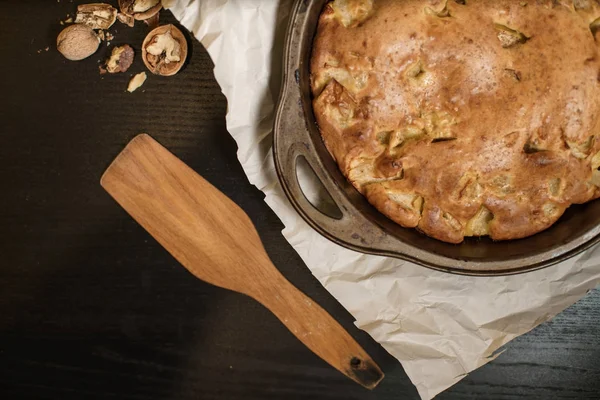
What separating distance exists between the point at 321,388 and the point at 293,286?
0.41m

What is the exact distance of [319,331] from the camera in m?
1.83

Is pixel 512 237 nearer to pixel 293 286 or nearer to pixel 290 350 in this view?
pixel 293 286

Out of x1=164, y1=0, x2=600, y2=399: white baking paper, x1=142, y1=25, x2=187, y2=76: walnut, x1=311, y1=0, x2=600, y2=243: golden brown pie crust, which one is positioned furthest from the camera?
x1=142, y1=25, x2=187, y2=76: walnut

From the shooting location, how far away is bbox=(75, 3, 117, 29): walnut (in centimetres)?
180

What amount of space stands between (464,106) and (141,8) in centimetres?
115

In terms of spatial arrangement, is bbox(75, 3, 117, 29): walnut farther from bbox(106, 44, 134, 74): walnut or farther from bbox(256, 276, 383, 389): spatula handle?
bbox(256, 276, 383, 389): spatula handle

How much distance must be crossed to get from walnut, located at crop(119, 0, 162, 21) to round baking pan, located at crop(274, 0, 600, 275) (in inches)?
24.9

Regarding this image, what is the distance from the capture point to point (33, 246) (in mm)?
1962

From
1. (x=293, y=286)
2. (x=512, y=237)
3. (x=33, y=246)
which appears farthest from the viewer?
(x=33, y=246)

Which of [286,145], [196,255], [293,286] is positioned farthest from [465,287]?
[196,255]

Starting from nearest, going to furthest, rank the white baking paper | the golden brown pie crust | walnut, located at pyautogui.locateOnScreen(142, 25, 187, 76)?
1. the golden brown pie crust
2. the white baking paper
3. walnut, located at pyautogui.locateOnScreen(142, 25, 187, 76)

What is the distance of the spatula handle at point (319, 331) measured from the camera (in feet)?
5.99

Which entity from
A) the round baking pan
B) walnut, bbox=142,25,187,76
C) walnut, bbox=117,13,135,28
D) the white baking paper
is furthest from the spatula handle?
walnut, bbox=117,13,135,28

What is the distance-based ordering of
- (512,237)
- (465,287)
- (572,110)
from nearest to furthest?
1. (572,110)
2. (512,237)
3. (465,287)
